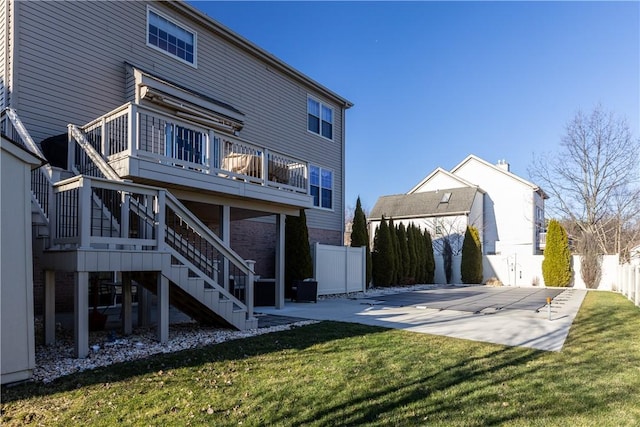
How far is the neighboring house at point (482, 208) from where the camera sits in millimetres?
28344

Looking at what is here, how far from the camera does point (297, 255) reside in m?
13.3

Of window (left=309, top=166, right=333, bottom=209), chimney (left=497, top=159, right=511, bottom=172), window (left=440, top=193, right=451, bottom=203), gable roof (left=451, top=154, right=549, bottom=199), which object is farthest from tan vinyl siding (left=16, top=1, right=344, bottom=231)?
chimney (left=497, top=159, right=511, bottom=172)

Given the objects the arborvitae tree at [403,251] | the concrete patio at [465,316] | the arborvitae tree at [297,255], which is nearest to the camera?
the concrete patio at [465,316]

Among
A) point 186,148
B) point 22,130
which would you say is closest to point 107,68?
point 186,148

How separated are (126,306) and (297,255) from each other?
679 cm

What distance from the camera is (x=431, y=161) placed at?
35500 mm

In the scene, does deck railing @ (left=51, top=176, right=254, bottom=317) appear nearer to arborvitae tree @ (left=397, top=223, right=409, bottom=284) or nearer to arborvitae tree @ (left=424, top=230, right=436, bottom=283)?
arborvitae tree @ (left=397, top=223, right=409, bottom=284)

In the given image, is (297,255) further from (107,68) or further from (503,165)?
(503,165)

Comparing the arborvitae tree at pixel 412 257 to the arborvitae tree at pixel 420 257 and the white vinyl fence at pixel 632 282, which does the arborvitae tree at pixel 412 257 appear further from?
the white vinyl fence at pixel 632 282

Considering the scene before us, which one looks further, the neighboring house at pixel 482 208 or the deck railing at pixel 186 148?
the neighboring house at pixel 482 208

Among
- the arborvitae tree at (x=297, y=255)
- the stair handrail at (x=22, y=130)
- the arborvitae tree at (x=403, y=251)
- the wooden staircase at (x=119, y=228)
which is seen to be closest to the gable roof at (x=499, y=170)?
the arborvitae tree at (x=403, y=251)

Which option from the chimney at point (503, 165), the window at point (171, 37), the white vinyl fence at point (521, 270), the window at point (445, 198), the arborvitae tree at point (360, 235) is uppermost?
the window at point (171, 37)

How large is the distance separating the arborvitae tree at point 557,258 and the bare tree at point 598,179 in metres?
2.31

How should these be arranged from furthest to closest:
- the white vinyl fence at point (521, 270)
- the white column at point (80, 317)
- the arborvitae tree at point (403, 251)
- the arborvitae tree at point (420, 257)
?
the arborvitae tree at point (420, 257) < the arborvitae tree at point (403, 251) < the white vinyl fence at point (521, 270) < the white column at point (80, 317)
